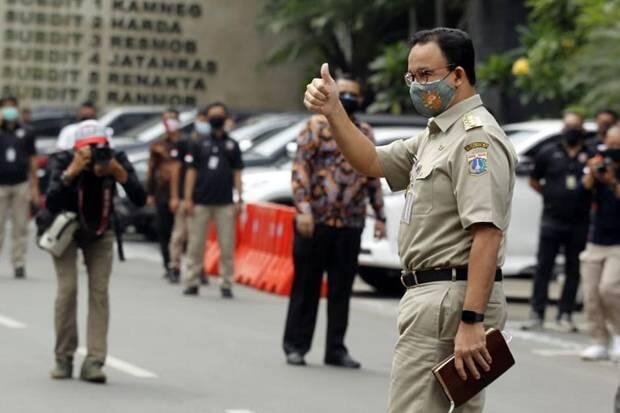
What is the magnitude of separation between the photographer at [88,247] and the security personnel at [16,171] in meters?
7.49

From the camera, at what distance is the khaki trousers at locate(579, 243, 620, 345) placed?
12094 millimetres

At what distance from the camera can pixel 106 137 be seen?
401 inches

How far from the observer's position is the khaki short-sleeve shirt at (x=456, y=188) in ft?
18.3

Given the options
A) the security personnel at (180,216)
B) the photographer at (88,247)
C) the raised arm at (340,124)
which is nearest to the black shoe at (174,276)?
the security personnel at (180,216)

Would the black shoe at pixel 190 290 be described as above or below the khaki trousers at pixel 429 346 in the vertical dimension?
below

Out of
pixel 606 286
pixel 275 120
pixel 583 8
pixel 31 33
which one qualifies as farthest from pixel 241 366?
pixel 31 33

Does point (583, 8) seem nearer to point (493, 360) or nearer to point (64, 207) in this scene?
point (64, 207)

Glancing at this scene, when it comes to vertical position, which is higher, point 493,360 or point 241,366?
point 493,360

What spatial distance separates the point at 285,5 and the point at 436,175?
2980cm

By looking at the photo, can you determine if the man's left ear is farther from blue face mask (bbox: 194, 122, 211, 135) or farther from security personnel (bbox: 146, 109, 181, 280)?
security personnel (bbox: 146, 109, 181, 280)

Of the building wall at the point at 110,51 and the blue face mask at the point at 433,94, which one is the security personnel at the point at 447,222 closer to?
the blue face mask at the point at 433,94

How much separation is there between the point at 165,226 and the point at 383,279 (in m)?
2.60

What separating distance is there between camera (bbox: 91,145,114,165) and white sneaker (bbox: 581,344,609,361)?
4.46m

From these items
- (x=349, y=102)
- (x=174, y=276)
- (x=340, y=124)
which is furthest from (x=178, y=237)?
(x=340, y=124)
